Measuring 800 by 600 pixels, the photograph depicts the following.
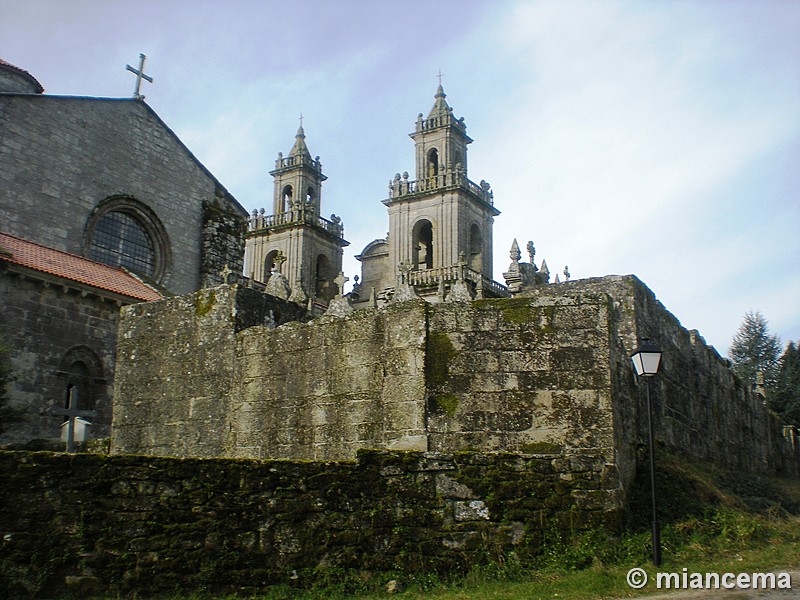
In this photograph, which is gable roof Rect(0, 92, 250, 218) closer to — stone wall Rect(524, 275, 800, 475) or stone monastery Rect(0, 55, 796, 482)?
stone monastery Rect(0, 55, 796, 482)

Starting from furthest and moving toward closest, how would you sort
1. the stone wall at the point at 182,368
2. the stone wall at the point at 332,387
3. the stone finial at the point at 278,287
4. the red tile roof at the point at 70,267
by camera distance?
the red tile roof at the point at 70,267 < the stone finial at the point at 278,287 < the stone wall at the point at 182,368 < the stone wall at the point at 332,387

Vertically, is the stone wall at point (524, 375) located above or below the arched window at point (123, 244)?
below

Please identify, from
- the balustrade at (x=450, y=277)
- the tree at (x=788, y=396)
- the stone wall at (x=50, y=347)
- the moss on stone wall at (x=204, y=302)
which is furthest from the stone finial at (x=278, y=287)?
the balustrade at (x=450, y=277)

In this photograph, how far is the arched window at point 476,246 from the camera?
6688cm

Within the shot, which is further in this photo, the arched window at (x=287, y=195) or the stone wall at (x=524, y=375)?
the arched window at (x=287, y=195)

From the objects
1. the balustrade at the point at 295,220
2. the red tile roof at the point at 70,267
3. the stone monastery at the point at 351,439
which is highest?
the balustrade at the point at 295,220

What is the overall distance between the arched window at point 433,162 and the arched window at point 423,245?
4.28 m

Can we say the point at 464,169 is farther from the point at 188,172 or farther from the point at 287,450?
the point at 287,450

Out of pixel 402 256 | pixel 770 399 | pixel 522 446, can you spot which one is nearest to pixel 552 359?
pixel 522 446

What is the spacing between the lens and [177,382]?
9766mm

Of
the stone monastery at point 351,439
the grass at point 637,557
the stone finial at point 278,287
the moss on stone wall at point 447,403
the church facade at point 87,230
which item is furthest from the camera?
the church facade at point 87,230

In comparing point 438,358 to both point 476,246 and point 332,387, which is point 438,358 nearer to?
point 332,387

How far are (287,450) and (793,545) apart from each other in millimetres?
5027

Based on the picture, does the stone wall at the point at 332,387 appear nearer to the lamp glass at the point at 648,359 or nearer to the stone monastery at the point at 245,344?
the stone monastery at the point at 245,344
